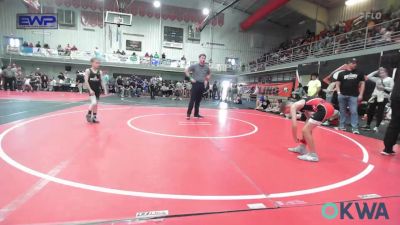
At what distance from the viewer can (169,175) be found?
2.79 metres

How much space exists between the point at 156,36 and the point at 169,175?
2427 centimetres

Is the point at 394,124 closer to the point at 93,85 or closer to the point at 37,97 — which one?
the point at 93,85

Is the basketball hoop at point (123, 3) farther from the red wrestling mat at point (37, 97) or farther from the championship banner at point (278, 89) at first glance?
the championship banner at point (278, 89)

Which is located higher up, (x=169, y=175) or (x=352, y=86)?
(x=352, y=86)

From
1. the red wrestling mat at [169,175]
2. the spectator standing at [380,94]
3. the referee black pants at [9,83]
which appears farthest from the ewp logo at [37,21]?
the spectator standing at [380,94]

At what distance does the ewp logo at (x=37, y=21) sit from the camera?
12.7 meters

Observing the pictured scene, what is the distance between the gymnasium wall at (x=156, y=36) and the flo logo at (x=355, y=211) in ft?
81.2

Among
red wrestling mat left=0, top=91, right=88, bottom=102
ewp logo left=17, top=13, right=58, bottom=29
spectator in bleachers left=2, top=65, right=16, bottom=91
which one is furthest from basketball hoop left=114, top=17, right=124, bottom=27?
spectator in bleachers left=2, top=65, right=16, bottom=91

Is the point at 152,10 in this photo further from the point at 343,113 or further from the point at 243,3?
the point at 343,113

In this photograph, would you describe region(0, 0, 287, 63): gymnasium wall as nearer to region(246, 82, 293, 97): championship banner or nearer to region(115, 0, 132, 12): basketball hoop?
Answer: region(115, 0, 132, 12): basketball hoop

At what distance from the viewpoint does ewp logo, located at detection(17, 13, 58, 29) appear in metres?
12.7

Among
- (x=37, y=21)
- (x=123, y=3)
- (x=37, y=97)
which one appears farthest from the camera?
(x=123, y=3)

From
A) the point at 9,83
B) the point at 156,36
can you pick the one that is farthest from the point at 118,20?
the point at 156,36

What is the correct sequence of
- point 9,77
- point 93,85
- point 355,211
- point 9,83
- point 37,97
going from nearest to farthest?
1. point 355,211
2. point 93,85
3. point 37,97
4. point 9,77
5. point 9,83
